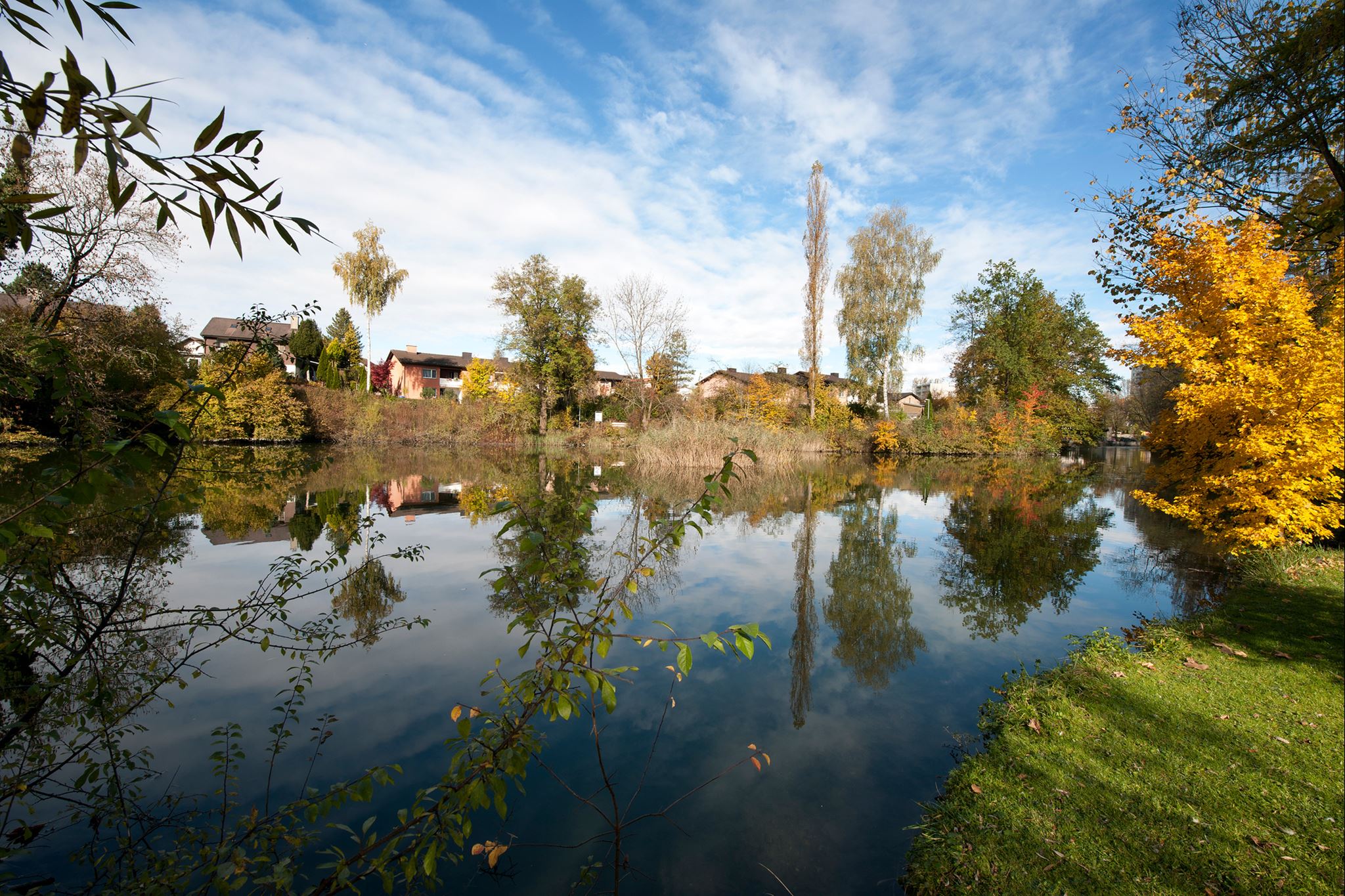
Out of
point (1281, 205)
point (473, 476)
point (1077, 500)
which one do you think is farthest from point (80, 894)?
point (1077, 500)

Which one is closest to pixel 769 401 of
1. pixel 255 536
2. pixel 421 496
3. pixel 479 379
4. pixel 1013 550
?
pixel 479 379

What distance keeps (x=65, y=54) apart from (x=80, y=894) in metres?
3.51

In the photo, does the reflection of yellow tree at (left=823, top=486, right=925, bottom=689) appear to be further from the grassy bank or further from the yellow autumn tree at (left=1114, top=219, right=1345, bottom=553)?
the yellow autumn tree at (left=1114, top=219, right=1345, bottom=553)

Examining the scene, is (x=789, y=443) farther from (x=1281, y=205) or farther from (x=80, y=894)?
(x=80, y=894)

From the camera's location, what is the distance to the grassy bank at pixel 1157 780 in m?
2.92

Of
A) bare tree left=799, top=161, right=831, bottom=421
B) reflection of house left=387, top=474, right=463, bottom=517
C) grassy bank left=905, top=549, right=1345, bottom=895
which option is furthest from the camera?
bare tree left=799, top=161, right=831, bottom=421

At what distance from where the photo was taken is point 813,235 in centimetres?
3453

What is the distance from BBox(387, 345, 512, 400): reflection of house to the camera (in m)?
54.8

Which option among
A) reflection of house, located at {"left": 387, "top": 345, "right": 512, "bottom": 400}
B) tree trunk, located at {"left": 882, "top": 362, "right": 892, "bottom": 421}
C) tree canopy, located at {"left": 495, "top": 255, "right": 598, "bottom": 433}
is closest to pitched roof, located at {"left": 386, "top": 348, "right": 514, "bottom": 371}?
reflection of house, located at {"left": 387, "top": 345, "right": 512, "bottom": 400}

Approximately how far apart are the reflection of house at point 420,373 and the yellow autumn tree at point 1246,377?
5048 centimetres

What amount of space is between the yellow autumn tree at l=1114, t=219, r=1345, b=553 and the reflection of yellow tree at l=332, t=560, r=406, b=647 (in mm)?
10067

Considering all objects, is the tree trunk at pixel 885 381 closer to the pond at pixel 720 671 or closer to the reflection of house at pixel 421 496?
the pond at pixel 720 671

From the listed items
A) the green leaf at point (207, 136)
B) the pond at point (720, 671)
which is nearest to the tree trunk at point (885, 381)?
the pond at point (720, 671)

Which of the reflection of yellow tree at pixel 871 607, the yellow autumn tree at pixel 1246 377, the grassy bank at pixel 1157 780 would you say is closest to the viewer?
the grassy bank at pixel 1157 780
